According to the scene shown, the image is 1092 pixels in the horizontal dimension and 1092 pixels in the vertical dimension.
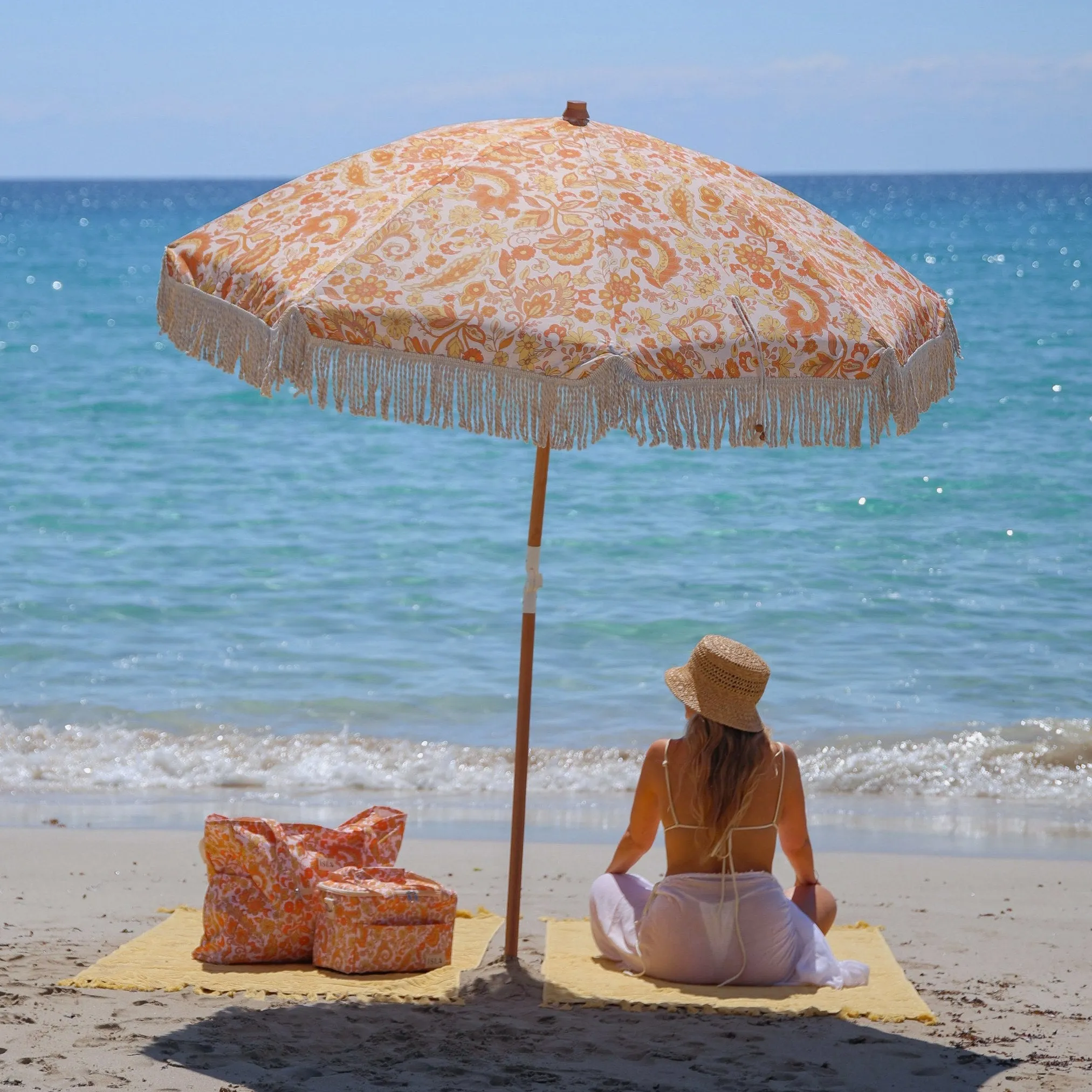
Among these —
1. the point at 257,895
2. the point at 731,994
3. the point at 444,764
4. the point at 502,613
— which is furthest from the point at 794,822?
the point at 502,613

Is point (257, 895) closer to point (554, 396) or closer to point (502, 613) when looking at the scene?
point (554, 396)

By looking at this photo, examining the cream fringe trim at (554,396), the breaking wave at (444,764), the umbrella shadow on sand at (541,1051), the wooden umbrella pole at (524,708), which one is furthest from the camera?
the breaking wave at (444,764)

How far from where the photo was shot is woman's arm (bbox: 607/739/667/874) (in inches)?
154

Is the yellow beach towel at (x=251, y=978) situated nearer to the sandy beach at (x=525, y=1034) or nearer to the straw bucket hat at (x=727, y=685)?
the sandy beach at (x=525, y=1034)

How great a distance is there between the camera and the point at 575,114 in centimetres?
387

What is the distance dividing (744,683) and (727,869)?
1.61ft

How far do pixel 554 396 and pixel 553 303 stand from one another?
0.71 feet

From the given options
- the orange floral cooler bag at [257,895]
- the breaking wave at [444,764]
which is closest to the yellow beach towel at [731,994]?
the orange floral cooler bag at [257,895]

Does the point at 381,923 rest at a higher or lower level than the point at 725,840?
lower

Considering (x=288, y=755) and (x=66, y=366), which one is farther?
(x=66, y=366)

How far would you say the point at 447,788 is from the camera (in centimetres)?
675

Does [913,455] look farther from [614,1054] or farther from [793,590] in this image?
[614,1054]

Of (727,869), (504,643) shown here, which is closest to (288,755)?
(504,643)

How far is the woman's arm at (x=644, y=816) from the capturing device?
390 cm
